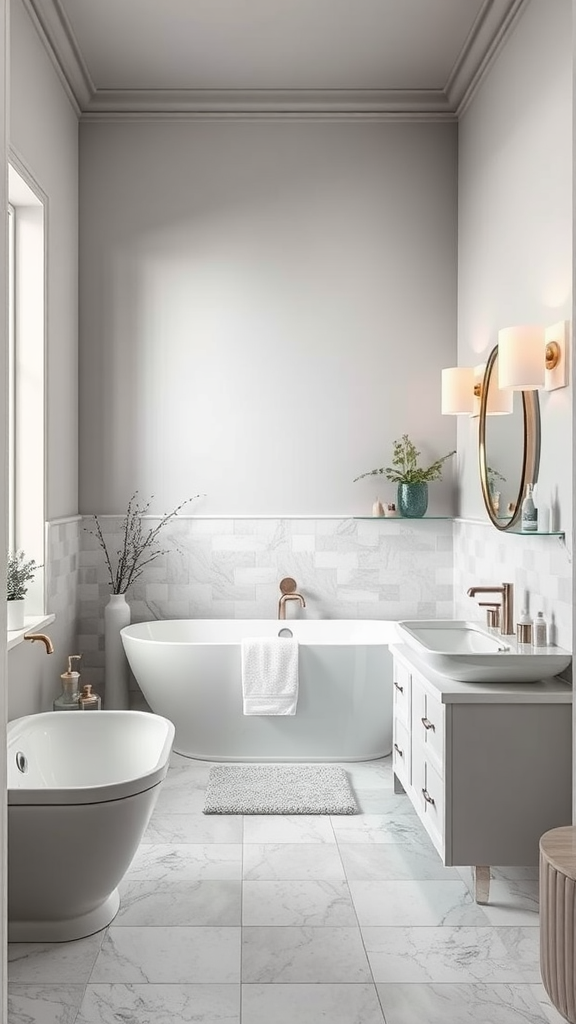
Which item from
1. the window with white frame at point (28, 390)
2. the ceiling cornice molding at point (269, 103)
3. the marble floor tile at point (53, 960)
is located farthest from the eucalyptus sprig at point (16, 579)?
the ceiling cornice molding at point (269, 103)

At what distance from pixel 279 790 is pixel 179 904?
100 cm

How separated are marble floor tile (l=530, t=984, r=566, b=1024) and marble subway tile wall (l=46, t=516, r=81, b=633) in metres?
2.43

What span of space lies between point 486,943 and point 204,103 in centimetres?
393

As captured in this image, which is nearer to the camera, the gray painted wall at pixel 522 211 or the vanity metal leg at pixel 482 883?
the vanity metal leg at pixel 482 883

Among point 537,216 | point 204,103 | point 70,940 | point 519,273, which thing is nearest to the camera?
point 70,940

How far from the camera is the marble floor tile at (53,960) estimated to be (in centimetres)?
226

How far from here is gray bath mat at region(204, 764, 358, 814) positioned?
3434 mm

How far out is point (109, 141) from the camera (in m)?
4.44

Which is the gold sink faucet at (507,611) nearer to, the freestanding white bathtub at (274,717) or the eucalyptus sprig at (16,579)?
the freestanding white bathtub at (274,717)

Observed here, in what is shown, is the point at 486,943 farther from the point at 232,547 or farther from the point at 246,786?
the point at 232,547

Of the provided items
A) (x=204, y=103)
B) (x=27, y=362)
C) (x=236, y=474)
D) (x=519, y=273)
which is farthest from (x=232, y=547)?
(x=204, y=103)

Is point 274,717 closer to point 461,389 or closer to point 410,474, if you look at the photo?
point 410,474

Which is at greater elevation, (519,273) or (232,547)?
(519,273)

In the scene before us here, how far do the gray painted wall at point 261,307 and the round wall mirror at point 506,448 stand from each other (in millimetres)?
803
